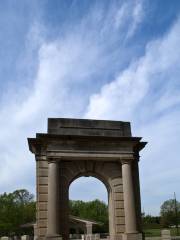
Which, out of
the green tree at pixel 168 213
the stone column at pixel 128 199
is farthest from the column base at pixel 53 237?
the green tree at pixel 168 213

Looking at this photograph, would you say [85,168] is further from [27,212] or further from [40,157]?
[27,212]

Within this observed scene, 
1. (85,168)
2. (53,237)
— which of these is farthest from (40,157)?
(53,237)

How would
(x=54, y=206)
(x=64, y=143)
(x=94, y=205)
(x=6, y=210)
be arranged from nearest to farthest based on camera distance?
1. (x=54, y=206)
2. (x=64, y=143)
3. (x=6, y=210)
4. (x=94, y=205)

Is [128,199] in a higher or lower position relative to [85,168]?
lower

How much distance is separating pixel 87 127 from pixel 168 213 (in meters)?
76.5

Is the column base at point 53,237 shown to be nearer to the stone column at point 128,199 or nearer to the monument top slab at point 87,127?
the stone column at point 128,199

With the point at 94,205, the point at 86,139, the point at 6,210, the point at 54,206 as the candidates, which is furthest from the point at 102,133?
the point at 94,205

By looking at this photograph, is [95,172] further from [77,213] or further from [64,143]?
[77,213]

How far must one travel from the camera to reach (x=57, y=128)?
66.2ft

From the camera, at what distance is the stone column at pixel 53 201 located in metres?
17.8

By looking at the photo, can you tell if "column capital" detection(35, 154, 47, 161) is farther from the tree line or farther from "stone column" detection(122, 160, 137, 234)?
the tree line

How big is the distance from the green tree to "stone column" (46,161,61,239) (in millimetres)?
72902

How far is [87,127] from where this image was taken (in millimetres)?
20547

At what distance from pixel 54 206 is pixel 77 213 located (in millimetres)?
63343
